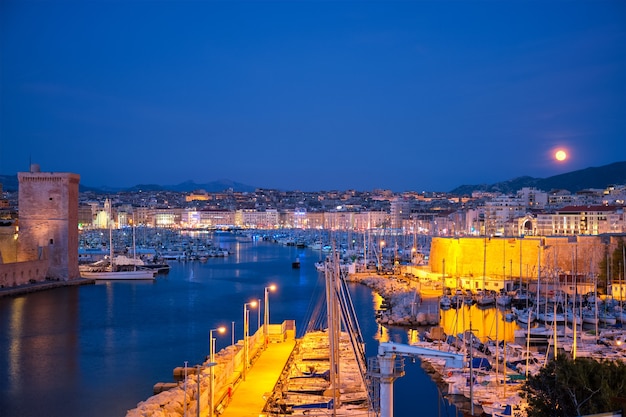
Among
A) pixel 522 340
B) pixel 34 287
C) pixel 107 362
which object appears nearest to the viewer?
pixel 107 362

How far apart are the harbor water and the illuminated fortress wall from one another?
2.90m

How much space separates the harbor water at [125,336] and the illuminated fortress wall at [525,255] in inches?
114

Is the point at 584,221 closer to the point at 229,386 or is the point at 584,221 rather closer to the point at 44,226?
the point at 44,226

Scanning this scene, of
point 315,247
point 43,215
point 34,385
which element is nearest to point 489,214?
point 315,247

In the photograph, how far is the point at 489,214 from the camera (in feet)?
119

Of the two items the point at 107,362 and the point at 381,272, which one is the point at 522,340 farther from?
the point at 381,272

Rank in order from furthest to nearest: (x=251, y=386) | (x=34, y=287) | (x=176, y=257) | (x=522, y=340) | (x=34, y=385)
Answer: (x=176, y=257), (x=34, y=287), (x=522, y=340), (x=34, y=385), (x=251, y=386)

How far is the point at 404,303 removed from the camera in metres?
14.0

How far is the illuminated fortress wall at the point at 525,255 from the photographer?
17.5 meters

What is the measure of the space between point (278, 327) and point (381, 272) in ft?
37.9

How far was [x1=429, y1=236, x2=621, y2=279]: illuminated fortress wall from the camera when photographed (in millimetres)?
17516

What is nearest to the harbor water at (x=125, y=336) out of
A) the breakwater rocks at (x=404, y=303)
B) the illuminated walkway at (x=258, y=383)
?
the breakwater rocks at (x=404, y=303)

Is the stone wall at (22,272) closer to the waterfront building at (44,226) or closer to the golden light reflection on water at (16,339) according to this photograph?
the waterfront building at (44,226)

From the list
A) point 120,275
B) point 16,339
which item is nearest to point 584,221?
point 120,275
